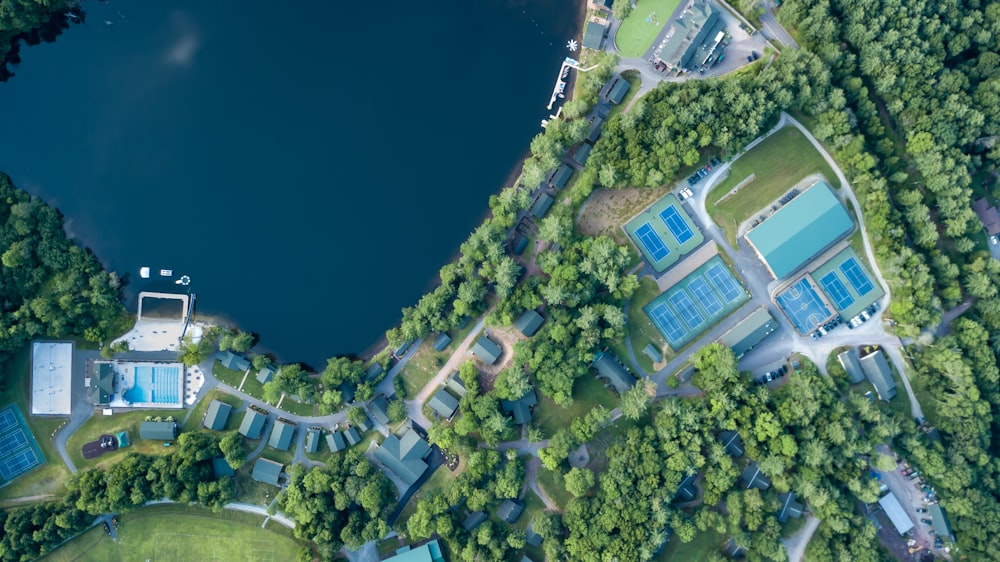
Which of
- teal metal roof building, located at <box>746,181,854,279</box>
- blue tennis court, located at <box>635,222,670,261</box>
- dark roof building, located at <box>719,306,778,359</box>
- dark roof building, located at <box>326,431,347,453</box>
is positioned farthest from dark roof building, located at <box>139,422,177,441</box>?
teal metal roof building, located at <box>746,181,854,279</box>

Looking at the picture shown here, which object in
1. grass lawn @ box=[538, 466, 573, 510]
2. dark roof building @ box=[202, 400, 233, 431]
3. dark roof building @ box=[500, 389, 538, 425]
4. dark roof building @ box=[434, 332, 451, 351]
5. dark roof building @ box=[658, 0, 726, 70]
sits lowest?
grass lawn @ box=[538, 466, 573, 510]

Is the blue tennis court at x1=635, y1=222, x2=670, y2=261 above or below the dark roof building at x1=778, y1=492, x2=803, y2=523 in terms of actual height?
above

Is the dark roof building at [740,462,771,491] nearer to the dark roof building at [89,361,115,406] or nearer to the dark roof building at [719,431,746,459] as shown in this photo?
the dark roof building at [719,431,746,459]

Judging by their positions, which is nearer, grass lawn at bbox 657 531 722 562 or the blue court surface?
grass lawn at bbox 657 531 722 562

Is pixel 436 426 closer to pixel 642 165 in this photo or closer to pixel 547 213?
pixel 547 213

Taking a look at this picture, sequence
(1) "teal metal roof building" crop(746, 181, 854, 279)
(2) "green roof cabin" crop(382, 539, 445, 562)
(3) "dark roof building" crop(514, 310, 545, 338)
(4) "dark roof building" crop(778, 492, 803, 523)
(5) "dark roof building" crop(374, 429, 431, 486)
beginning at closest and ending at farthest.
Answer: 1. (2) "green roof cabin" crop(382, 539, 445, 562)
2. (4) "dark roof building" crop(778, 492, 803, 523)
3. (1) "teal metal roof building" crop(746, 181, 854, 279)
4. (5) "dark roof building" crop(374, 429, 431, 486)
5. (3) "dark roof building" crop(514, 310, 545, 338)

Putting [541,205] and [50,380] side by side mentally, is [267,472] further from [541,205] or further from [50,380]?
[541,205]

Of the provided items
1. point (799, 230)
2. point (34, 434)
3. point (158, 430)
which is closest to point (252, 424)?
point (158, 430)
